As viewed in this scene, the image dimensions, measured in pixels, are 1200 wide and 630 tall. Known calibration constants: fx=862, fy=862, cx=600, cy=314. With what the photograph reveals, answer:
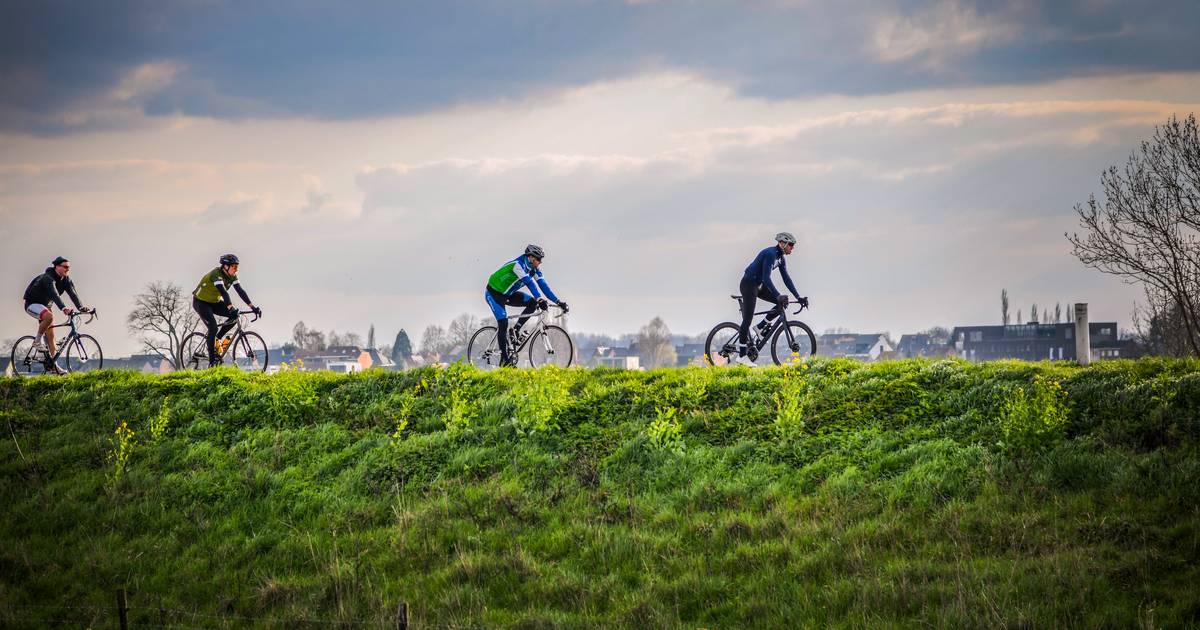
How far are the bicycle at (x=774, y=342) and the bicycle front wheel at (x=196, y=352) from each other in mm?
12379

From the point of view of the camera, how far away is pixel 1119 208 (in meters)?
29.8

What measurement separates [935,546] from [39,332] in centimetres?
2160

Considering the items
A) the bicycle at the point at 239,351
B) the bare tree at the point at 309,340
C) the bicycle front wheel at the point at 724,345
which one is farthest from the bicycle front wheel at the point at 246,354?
the bare tree at the point at 309,340

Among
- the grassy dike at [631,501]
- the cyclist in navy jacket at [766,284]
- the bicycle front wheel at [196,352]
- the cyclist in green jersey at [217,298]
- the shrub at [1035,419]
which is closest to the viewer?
the grassy dike at [631,501]

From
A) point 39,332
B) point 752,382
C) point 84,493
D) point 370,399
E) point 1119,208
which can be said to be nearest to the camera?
point 84,493

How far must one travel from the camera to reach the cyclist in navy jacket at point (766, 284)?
17828 millimetres

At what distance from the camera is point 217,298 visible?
1998 centimetres

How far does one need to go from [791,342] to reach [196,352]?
1436cm

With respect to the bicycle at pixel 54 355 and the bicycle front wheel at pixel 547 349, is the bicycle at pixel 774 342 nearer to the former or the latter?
the bicycle front wheel at pixel 547 349

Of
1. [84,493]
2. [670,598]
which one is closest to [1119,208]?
[670,598]

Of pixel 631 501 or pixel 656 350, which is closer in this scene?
pixel 631 501

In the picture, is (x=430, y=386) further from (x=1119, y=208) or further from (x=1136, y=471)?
(x=1119, y=208)

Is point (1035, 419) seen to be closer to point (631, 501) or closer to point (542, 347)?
point (631, 501)

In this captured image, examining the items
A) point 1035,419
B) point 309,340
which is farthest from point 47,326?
point 309,340
